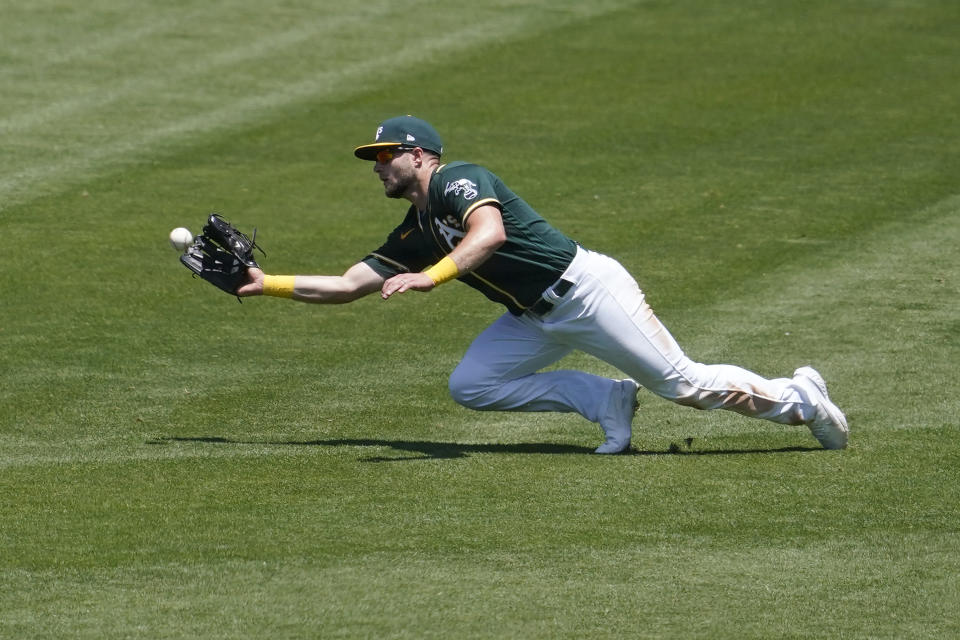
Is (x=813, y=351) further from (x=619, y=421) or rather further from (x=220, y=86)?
(x=220, y=86)

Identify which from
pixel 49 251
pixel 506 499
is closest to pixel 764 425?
pixel 506 499

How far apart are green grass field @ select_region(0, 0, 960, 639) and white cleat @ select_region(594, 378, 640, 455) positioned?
0.19 meters

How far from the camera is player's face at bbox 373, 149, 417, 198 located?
26.5ft

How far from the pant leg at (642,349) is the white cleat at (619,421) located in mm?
176

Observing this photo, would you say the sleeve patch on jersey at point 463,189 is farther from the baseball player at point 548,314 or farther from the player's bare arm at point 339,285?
the player's bare arm at point 339,285

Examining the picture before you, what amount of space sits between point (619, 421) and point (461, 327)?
11.2 ft

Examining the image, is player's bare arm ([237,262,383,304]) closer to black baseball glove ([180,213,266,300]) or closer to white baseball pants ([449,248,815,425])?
black baseball glove ([180,213,266,300])

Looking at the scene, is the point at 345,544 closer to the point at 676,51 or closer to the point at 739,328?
the point at 739,328

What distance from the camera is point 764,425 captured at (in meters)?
9.02

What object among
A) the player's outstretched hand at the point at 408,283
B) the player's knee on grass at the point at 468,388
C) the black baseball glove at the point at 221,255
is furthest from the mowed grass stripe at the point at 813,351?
the player's outstretched hand at the point at 408,283

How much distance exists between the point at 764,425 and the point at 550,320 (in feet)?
5.30

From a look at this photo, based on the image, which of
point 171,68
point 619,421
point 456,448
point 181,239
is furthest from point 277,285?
point 171,68

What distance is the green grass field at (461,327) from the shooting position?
20.5ft

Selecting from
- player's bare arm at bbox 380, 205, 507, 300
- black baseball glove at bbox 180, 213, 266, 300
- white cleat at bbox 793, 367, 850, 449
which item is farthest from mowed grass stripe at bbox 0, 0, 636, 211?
white cleat at bbox 793, 367, 850, 449
